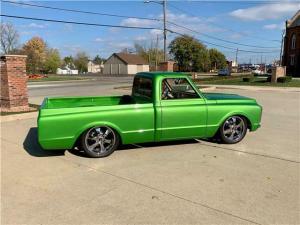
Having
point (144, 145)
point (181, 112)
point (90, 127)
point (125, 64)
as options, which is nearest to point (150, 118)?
point (181, 112)

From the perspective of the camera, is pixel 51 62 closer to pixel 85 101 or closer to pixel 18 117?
pixel 18 117

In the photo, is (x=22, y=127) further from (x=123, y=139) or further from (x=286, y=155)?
(x=286, y=155)

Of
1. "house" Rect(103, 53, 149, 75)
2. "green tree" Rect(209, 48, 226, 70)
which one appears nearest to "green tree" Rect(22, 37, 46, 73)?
"house" Rect(103, 53, 149, 75)

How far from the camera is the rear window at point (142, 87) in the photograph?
613 cm

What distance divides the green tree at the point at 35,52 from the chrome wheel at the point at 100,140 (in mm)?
73835

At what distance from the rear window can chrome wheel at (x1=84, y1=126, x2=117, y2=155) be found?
1.10m

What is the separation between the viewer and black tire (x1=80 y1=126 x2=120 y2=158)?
5.53 meters

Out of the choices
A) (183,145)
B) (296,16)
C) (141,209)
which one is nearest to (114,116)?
(183,145)

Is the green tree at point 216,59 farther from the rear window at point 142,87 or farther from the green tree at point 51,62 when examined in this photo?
the rear window at point 142,87

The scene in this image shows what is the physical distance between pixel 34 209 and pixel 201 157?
10.0 feet

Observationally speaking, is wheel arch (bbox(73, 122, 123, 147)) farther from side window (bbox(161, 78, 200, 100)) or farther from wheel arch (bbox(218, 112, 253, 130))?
wheel arch (bbox(218, 112, 253, 130))

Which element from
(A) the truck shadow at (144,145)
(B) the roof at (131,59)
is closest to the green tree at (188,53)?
(B) the roof at (131,59)

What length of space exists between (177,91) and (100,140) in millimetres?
1917

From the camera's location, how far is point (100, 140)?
5.62m
